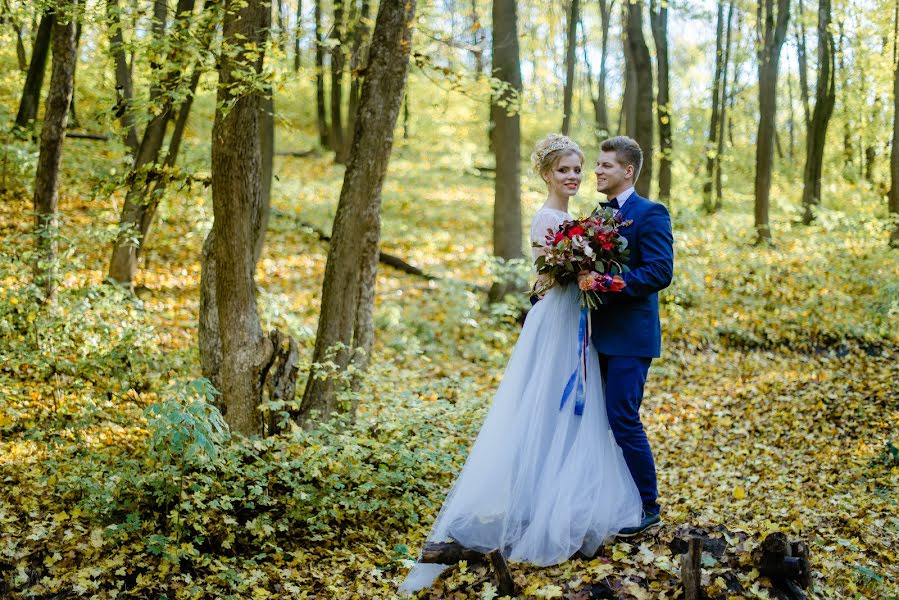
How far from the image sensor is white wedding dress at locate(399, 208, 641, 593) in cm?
431

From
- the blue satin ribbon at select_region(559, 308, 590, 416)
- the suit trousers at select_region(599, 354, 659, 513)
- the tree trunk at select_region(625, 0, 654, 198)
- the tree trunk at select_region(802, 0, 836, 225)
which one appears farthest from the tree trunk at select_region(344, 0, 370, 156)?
the tree trunk at select_region(802, 0, 836, 225)

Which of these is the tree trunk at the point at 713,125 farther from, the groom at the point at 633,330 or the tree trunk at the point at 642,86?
the groom at the point at 633,330

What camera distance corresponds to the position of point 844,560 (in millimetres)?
4594

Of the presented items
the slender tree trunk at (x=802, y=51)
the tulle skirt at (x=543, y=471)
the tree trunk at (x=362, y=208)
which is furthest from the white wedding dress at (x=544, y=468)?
the slender tree trunk at (x=802, y=51)

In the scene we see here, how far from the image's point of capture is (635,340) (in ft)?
14.5

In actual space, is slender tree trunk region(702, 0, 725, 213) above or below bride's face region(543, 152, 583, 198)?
above

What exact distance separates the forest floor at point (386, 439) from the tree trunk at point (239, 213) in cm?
52

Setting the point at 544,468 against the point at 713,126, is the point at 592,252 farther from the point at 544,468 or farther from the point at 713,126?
the point at 713,126

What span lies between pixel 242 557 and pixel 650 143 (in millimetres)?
10634

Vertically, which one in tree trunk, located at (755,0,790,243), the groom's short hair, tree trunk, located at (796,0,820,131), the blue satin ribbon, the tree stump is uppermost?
tree trunk, located at (796,0,820,131)

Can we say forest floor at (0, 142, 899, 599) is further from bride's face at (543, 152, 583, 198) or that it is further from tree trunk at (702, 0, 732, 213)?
tree trunk at (702, 0, 732, 213)

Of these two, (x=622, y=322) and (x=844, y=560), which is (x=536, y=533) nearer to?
(x=622, y=322)

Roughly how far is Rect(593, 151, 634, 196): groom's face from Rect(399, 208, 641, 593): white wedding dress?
0.35 metres

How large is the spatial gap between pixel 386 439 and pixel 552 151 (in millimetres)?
3322
